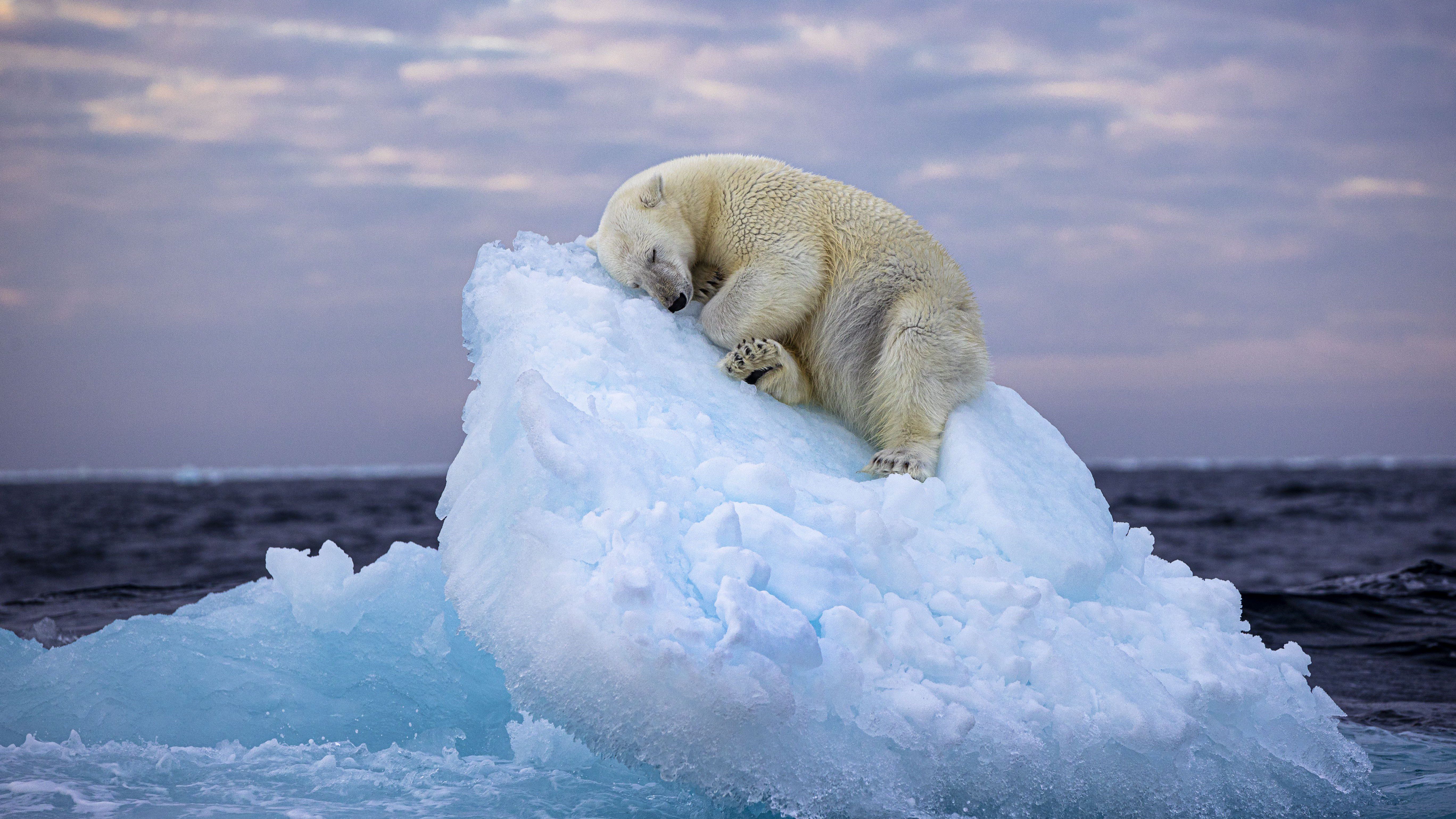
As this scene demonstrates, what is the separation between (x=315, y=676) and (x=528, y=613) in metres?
1.97

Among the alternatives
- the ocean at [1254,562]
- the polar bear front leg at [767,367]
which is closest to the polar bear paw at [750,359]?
the polar bear front leg at [767,367]

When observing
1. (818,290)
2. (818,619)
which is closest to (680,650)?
(818,619)

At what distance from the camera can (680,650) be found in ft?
8.41

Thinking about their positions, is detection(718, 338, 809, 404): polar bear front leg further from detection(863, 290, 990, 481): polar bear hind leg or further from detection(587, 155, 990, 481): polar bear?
detection(863, 290, 990, 481): polar bear hind leg

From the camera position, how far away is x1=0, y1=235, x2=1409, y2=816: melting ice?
273cm

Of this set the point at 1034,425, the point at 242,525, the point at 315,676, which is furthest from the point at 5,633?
the point at 242,525

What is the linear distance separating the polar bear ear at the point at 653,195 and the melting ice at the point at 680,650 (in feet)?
1.33

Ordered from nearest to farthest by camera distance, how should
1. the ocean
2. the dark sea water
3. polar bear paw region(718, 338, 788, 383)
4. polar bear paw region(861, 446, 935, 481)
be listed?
1. polar bear paw region(861, 446, 935, 481)
2. polar bear paw region(718, 338, 788, 383)
3. the ocean
4. the dark sea water

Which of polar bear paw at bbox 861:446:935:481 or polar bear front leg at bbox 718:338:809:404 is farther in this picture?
polar bear front leg at bbox 718:338:809:404

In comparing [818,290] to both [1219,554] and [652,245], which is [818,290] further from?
[1219,554]

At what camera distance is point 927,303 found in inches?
173

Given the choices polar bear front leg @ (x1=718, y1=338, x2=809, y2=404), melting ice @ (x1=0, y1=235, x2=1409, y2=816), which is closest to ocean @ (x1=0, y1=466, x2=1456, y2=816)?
melting ice @ (x1=0, y1=235, x2=1409, y2=816)

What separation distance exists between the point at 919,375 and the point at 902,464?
1.54ft

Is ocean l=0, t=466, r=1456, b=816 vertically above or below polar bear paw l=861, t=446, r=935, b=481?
below
